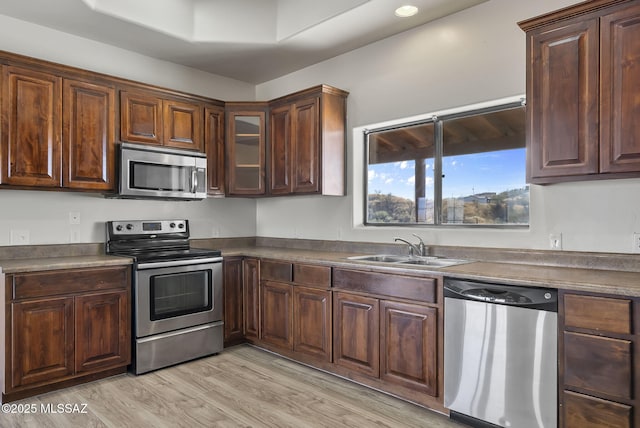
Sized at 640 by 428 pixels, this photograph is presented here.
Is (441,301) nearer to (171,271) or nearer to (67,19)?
(171,271)

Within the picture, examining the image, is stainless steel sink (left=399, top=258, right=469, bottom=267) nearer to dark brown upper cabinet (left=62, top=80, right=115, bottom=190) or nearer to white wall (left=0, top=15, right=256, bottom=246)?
white wall (left=0, top=15, right=256, bottom=246)

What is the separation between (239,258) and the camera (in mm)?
3979

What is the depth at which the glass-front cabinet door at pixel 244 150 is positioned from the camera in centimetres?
422

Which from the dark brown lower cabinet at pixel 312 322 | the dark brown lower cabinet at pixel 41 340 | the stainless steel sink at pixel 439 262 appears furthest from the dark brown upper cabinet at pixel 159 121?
the stainless steel sink at pixel 439 262

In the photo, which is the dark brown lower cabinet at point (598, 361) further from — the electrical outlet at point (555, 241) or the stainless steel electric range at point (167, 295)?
the stainless steel electric range at point (167, 295)

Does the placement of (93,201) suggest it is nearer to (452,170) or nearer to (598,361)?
(452,170)

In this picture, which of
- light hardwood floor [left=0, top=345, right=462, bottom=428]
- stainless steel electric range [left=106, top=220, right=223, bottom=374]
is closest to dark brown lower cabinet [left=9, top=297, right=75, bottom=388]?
light hardwood floor [left=0, top=345, right=462, bottom=428]

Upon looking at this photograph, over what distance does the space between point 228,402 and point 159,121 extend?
2.41 m

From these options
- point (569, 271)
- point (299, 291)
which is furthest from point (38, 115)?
point (569, 271)

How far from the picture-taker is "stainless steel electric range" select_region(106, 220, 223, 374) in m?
3.29

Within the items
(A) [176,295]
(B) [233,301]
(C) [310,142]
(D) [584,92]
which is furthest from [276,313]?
(D) [584,92]

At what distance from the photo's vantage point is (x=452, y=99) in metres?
3.19

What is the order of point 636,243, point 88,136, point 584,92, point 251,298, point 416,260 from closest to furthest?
point 584,92, point 636,243, point 416,260, point 88,136, point 251,298

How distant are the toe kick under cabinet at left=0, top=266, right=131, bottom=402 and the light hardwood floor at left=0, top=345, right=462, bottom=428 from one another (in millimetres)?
136
